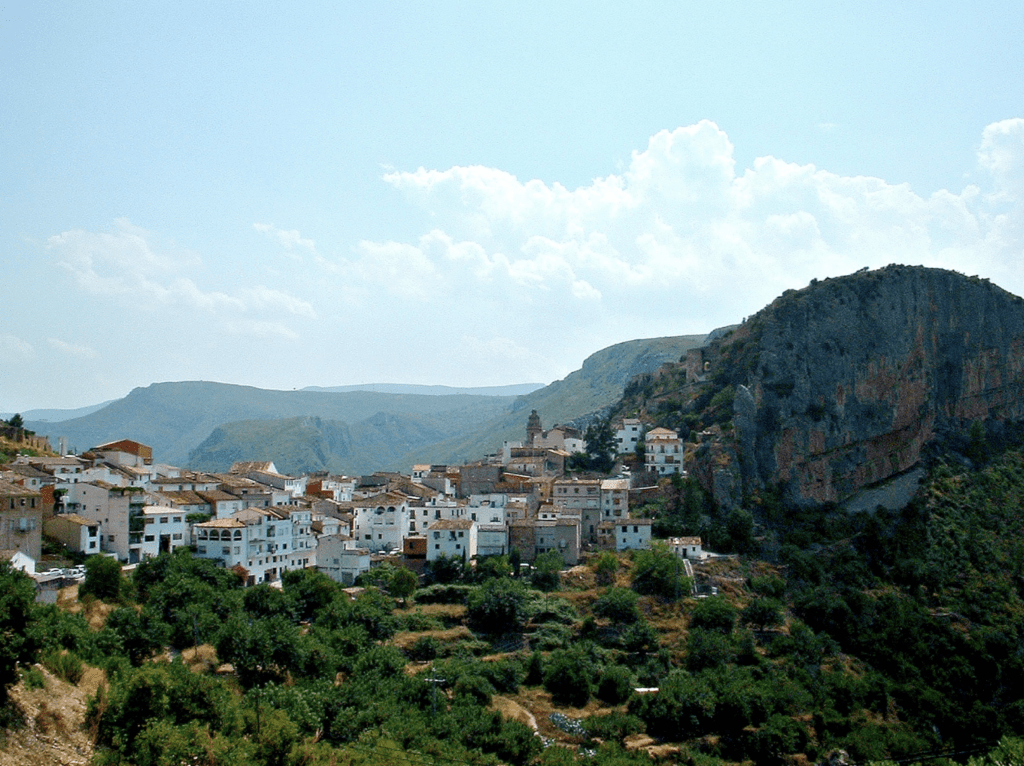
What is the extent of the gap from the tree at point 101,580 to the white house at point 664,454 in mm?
39134

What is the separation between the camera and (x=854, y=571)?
6288 cm

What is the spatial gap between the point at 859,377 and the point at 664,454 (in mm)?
26808

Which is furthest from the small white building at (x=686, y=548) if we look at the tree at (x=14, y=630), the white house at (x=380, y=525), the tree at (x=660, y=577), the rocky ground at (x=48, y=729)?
the tree at (x=14, y=630)

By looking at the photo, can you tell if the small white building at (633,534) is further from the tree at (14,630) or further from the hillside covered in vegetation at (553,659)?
the tree at (14,630)

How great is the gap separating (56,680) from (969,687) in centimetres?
4990

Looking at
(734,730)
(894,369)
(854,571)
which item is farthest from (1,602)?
(894,369)

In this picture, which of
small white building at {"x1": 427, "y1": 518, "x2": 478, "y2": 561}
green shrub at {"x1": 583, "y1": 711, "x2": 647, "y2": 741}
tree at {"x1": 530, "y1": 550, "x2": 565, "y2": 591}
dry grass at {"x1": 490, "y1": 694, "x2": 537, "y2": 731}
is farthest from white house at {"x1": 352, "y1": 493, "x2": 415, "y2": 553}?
green shrub at {"x1": 583, "y1": 711, "x2": 647, "y2": 741}

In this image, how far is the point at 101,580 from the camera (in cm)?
3709

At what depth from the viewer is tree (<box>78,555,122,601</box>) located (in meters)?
36.9

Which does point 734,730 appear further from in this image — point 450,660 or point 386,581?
point 386,581

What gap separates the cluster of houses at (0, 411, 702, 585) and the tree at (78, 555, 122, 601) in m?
2.40

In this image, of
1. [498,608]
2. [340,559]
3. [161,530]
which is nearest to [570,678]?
[498,608]

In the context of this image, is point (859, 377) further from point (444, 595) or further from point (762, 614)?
point (444, 595)

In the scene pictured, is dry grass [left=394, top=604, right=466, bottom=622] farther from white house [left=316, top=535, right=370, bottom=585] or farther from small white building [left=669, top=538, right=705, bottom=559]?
small white building [left=669, top=538, right=705, bottom=559]
